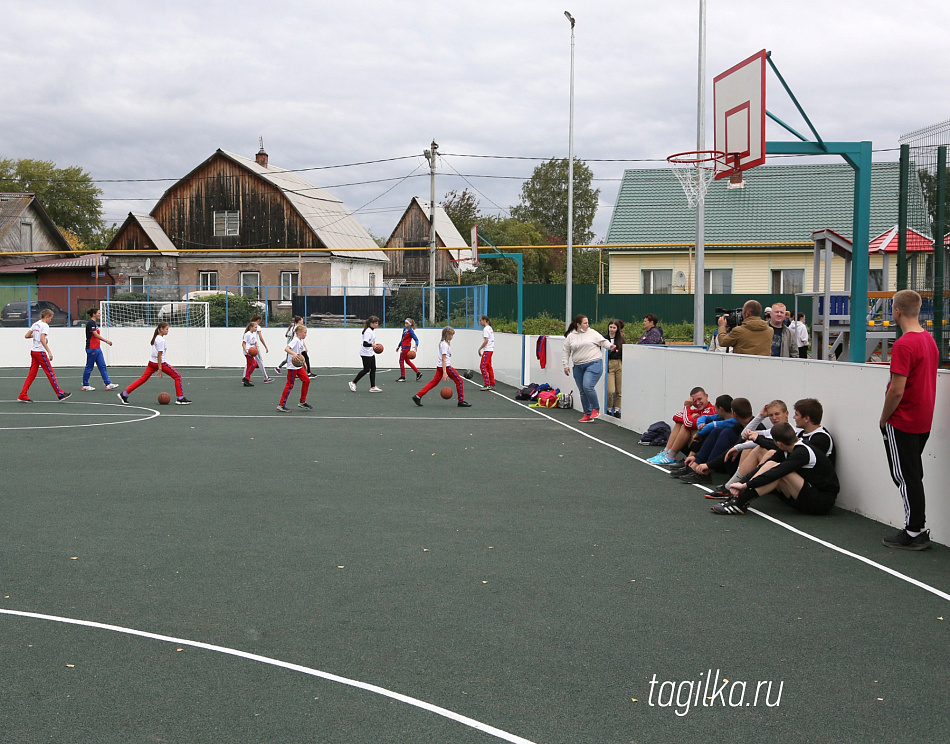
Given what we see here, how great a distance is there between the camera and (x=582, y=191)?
82500 mm

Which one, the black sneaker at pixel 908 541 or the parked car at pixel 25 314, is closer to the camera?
the black sneaker at pixel 908 541

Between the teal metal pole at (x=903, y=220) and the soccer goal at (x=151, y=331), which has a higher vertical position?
the teal metal pole at (x=903, y=220)

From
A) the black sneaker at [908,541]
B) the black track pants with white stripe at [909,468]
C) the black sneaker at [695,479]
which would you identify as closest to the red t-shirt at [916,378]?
the black track pants with white stripe at [909,468]

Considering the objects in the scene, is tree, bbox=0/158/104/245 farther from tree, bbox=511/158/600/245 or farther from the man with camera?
the man with camera

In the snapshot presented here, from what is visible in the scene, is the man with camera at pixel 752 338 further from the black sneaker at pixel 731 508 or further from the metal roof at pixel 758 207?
the metal roof at pixel 758 207

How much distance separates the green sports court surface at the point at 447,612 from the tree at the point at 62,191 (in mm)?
75807

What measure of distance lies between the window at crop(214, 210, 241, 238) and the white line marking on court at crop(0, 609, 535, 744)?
49.2 m

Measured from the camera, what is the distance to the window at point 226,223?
52969mm

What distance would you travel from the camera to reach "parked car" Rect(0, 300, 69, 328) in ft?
119

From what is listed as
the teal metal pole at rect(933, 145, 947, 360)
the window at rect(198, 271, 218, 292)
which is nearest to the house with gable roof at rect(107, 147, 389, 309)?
the window at rect(198, 271, 218, 292)

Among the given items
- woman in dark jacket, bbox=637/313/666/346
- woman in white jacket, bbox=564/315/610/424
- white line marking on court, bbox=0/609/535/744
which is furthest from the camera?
woman in dark jacket, bbox=637/313/666/346

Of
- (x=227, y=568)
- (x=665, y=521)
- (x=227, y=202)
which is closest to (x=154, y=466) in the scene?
(x=227, y=568)

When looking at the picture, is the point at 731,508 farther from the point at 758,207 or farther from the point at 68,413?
the point at 758,207

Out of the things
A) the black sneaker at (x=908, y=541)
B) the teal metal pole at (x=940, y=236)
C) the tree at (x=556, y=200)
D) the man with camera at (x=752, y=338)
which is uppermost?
the tree at (x=556, y=200)
